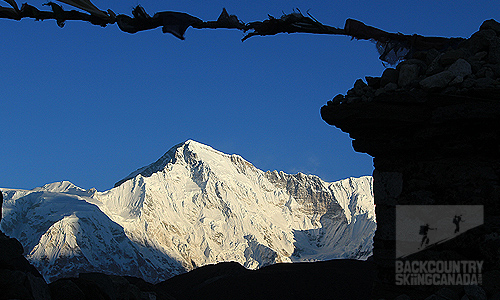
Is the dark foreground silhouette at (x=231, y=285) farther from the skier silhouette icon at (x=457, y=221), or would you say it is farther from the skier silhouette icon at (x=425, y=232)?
the skier silhouette icon at (x=457, y=221)

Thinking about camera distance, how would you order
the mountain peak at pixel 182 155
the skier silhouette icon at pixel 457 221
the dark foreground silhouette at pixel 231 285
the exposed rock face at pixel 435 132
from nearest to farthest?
1. the exposed rock face at pixel 435 132
2. the skier silhouette icon at pixel 457 221
3. the dark foreground silhouette at pixel 231 285
4. the mountain peak at pixel 182 155

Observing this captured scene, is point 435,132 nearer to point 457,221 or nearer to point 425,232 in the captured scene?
point 457,221

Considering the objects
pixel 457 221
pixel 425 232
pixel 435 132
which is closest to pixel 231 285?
pixel 425 232

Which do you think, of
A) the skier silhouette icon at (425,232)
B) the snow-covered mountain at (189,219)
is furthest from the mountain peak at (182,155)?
the skier silhouette icon at (425,232)

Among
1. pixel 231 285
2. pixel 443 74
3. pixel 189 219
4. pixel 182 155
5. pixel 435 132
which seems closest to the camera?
pixel 443 74

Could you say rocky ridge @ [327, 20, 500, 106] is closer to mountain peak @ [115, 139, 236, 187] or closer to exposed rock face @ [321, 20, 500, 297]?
exposed rock face @ [321, 20, 500, 297]

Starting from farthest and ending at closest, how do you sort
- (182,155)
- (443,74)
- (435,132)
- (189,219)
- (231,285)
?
1. (182,155)
2. (189,219)
3. (231,285)
4. (435,132)
5. (443,74)

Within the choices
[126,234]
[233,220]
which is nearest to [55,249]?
[126,234]

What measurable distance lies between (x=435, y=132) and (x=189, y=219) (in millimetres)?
118996

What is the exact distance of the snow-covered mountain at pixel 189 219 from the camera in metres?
88.3

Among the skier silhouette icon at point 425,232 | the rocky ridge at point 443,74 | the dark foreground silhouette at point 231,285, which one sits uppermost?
the rocky ridge at point 443,74

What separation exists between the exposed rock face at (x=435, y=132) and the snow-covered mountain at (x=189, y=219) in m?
81.6

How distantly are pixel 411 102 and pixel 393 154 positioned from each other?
80cm

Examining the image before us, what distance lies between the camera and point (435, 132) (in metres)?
5.84
